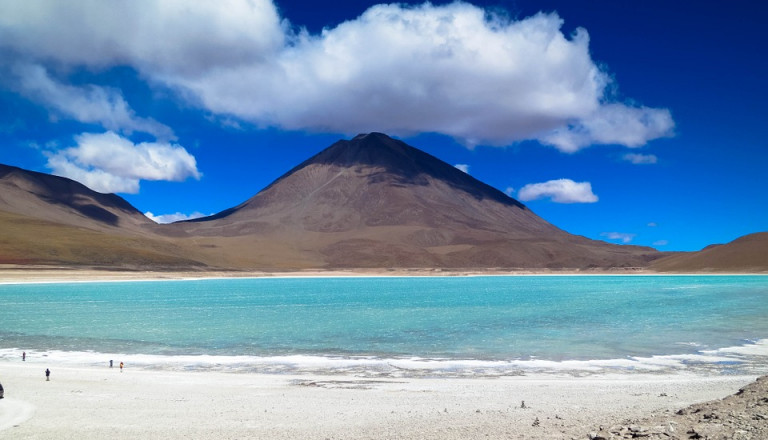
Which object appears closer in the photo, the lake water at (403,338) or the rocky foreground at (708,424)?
the rocky foreground at (708,424)

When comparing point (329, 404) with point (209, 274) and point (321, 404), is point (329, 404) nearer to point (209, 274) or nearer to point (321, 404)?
point (321, 404)

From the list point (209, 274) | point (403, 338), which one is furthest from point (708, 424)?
point (209, 274)

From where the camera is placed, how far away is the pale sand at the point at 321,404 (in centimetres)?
1202

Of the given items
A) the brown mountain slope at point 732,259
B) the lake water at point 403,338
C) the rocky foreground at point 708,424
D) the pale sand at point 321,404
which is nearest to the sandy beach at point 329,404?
the pale sand at point 321,404

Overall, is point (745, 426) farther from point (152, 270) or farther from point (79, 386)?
point (152, 270)

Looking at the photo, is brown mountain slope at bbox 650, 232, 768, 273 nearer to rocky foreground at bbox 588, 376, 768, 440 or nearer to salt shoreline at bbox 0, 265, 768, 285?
salt shoreline at bbox 0, 265, 768, 285

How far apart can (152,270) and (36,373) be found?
10587cm

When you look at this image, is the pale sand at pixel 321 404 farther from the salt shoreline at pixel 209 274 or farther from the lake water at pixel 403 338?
the salt shoreline at pixel 209 274

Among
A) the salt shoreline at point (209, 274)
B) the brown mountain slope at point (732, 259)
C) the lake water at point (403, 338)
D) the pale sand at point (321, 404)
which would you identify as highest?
the brown mountain slope at point (732, 259)

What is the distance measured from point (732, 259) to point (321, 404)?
511 feet

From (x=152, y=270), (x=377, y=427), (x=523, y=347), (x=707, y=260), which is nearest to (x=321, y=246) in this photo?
(x=152, y=270)

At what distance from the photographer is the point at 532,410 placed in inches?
540

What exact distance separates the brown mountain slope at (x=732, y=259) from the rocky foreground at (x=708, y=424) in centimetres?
14716

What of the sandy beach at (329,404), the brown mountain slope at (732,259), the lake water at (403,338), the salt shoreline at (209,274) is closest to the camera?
the sandy beach at (329,404)
